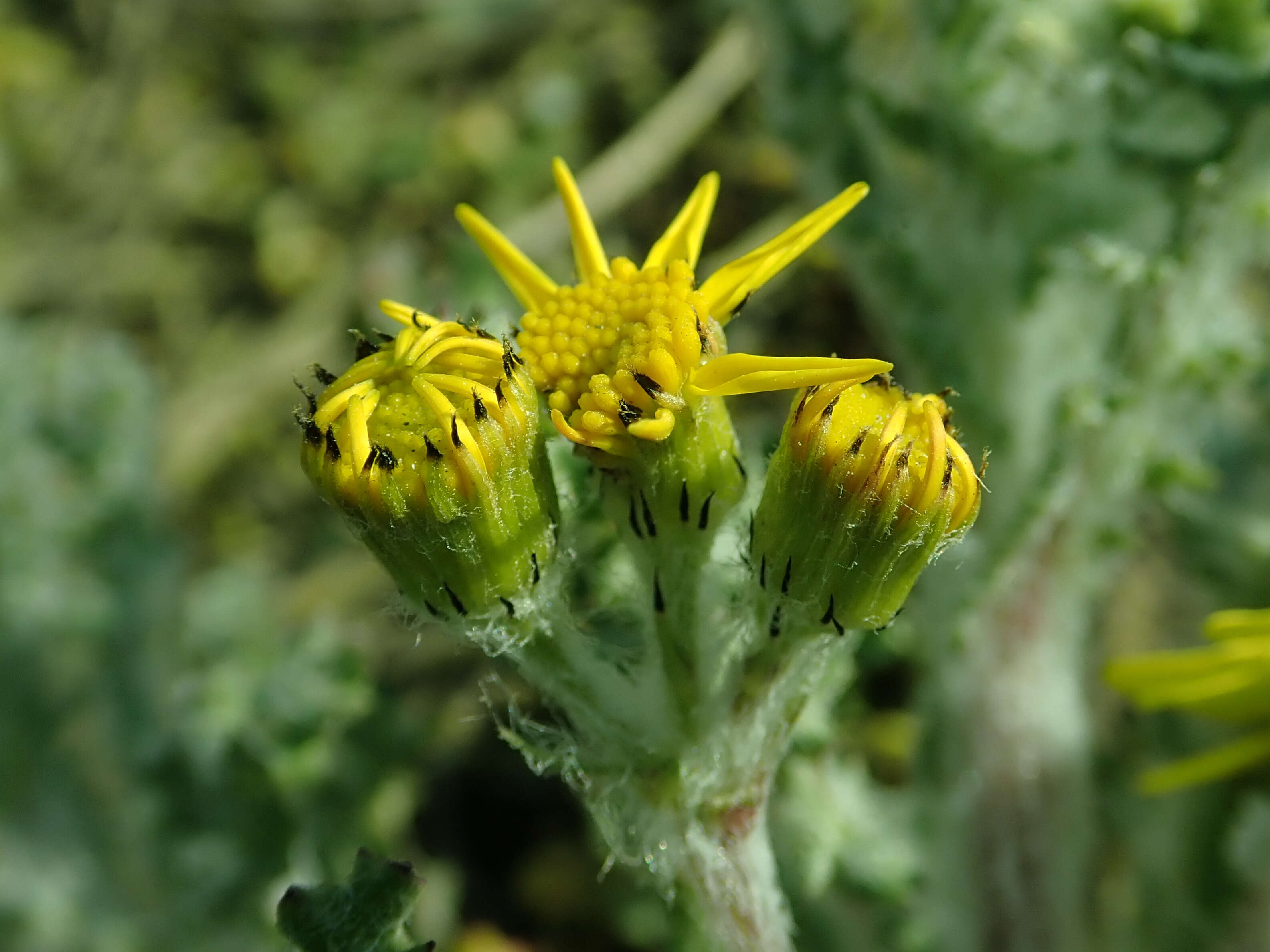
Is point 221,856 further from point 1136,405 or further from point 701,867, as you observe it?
point 1136,405

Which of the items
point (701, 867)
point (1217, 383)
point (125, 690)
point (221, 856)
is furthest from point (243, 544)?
point (1217, 383)

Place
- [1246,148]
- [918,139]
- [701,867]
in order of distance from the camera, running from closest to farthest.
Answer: [701,867] → [1246,148] → [918,139]

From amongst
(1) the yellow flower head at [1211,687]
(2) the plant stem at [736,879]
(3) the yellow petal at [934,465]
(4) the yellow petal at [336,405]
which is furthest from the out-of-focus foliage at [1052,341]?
(4) the yellow petal at [336,405]

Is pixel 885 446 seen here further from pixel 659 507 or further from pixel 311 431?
pixel 311 431

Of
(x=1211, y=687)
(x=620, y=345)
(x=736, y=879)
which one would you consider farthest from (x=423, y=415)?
(x=1211, y=687)

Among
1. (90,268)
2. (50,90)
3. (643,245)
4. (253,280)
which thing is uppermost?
(50,90)
